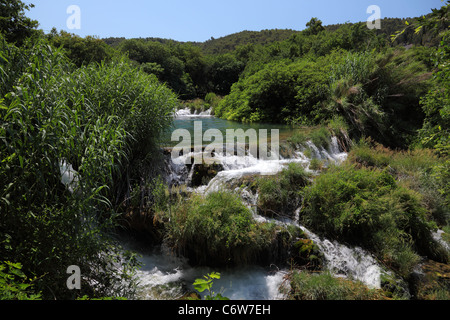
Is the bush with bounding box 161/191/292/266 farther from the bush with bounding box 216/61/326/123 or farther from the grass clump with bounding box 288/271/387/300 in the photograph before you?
the bush with bounding box 216/61/326/123

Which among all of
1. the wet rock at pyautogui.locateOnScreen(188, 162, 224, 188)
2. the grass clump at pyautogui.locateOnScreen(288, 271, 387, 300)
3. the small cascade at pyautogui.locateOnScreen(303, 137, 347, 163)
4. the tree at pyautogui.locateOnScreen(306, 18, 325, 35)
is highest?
the tree at pyautogui.locateOnScreen(306, 18, 325, 35)

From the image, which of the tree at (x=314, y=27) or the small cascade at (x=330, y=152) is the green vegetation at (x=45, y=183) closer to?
the small cascade at (x=330, y=152)

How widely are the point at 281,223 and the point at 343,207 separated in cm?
122

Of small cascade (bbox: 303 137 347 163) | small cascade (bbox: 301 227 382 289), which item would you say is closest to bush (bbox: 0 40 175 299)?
small cascade (bbox: 301 227 382 289)

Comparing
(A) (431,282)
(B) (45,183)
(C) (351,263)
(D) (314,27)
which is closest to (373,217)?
(C) (351,263)

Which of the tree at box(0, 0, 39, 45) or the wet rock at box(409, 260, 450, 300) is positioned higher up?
the tree at box(0, 0, 39, 45)

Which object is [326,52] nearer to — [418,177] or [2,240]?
[418,177]

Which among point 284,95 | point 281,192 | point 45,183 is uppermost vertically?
point 284,95

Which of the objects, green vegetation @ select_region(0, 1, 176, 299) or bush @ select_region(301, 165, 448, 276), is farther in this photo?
bush @ select_region(301, 165, 448, 276)

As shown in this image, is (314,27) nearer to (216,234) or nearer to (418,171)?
(418,171)

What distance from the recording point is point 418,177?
623cm

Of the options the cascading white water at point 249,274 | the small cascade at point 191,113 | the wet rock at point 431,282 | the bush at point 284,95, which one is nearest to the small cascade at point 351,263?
the cascading white water at point 249,274

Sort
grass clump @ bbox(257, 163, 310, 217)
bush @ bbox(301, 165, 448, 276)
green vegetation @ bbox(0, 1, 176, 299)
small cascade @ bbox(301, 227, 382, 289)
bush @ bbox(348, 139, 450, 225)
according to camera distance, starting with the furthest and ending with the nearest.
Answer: bush @ bbox(348, 139, 450, 225)
grass clump @ bbox(257, 163, 310, 217)
bush @ bbox(301, 165, 448, 276)
small cascade @ bbox(301, 227, 382, 289)
green vegetation @ bbox(0, 1, 176, 299)
